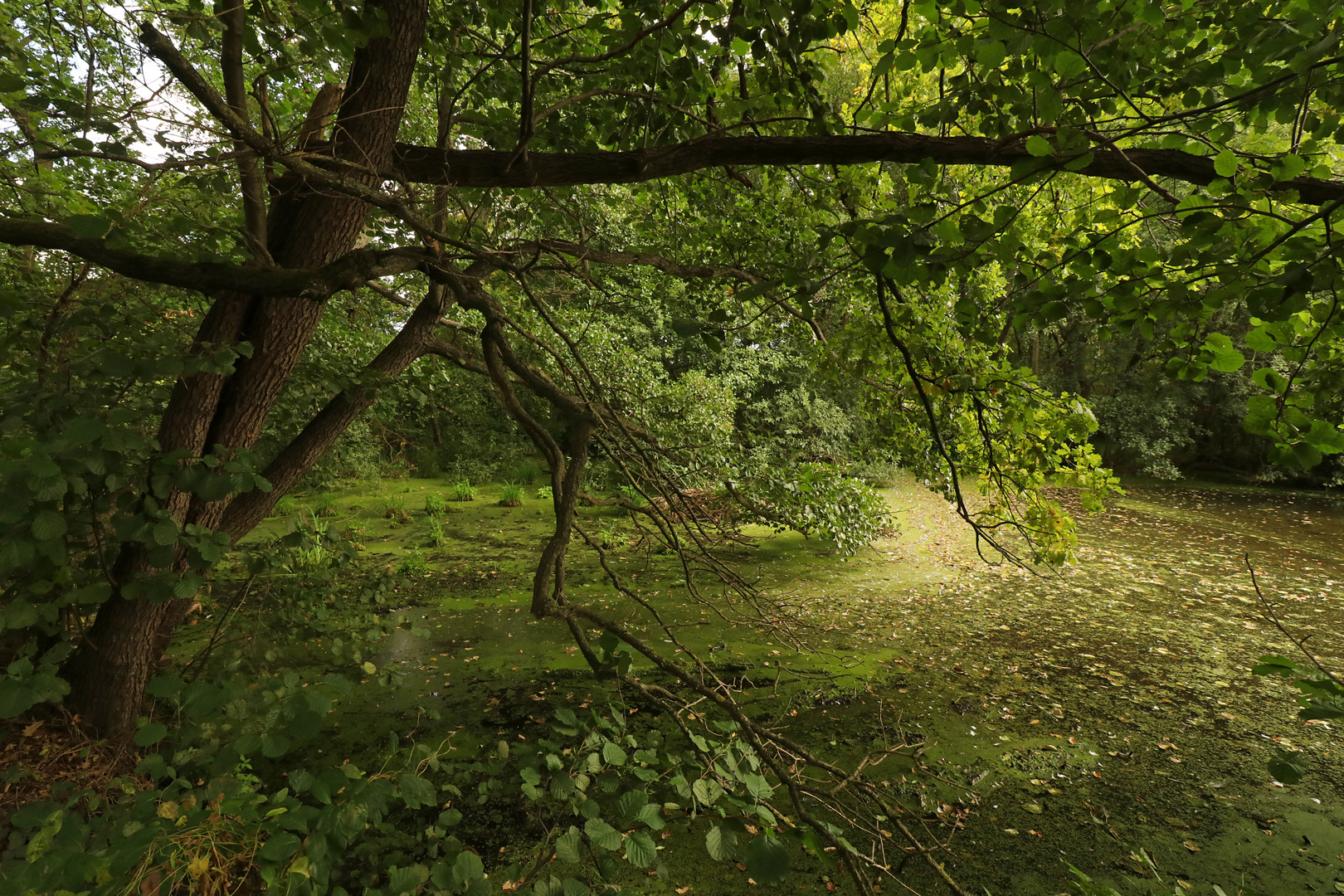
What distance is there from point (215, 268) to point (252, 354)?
0.44 metres

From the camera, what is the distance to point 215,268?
1596 millimetres

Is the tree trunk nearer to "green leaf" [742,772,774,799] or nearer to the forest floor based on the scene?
the forest floor

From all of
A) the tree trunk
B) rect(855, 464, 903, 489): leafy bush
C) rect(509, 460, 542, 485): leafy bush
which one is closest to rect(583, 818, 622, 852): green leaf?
the tree trunk

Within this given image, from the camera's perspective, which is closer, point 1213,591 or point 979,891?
point 979,891

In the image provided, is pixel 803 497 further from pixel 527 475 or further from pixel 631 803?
pixel 527 475

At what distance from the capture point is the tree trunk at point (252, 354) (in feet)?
6.44

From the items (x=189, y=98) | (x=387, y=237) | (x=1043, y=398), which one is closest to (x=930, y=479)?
(x=1043, y=398)

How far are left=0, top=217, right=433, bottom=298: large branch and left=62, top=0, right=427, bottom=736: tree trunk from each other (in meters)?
0.36

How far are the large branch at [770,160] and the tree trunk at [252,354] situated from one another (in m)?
0.19

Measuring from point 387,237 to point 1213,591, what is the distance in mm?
8256

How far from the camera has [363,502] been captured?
8781 mm

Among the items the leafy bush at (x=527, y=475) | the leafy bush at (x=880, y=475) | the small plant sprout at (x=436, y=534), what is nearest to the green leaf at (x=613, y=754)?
the small plant sprout at (x=436, y=534)

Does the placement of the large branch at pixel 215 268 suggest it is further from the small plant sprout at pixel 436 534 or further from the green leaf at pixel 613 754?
the small plant sprout at pixel 436 534

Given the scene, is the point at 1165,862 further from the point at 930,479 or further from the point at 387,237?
the point at 387,237
